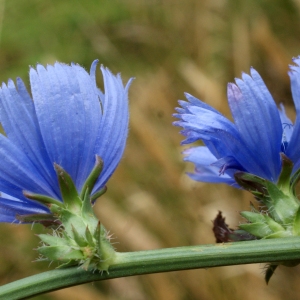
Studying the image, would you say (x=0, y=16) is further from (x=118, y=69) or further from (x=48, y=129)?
(x=48, y=129)

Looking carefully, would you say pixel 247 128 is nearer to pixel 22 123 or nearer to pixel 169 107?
pixel 22 123

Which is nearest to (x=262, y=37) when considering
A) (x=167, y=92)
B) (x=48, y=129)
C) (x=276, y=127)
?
(x=167, y=92)

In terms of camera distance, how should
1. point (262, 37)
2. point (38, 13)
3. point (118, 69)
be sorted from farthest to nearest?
point (38, 13) → point (118, 69) → point (262, 37)

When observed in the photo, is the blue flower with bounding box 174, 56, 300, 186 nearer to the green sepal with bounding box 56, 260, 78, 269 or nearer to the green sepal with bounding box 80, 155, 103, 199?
the green sepal with bounding box 80, 155, 103, 199

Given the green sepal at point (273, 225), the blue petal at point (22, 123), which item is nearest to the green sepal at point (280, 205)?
the green sepal at point (273, 225)

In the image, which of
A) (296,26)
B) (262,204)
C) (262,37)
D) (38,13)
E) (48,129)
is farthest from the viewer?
(38,13)

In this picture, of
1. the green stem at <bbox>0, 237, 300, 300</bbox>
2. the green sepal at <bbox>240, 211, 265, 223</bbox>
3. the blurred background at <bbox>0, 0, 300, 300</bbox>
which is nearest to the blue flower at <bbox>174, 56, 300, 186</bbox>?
the green sepal at <bbox>240, 211, 265, 223</bbox>

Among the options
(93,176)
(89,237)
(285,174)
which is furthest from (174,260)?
(285,174)
